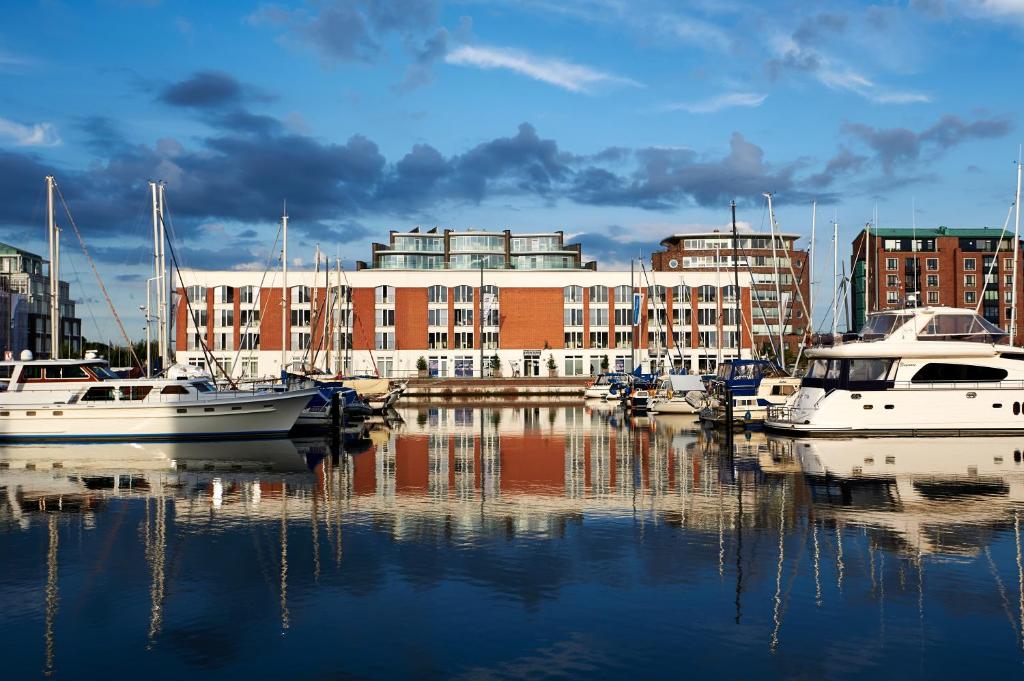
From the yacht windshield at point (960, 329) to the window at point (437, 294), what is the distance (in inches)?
3060

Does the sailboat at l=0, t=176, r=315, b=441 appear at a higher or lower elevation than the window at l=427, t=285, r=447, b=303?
lower

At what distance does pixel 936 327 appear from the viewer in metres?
43.6

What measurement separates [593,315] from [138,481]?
89.3 m

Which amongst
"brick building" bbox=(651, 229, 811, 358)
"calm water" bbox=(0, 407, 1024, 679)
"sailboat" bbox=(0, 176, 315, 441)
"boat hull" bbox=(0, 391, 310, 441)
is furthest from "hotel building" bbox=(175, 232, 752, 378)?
"calm water" bbox=(0, 407, 1024, 679)

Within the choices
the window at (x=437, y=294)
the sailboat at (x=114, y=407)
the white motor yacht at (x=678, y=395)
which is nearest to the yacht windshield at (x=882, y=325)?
the white motor yacht at (x=678, y=395)

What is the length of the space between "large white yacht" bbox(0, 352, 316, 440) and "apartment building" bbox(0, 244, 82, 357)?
7586cm

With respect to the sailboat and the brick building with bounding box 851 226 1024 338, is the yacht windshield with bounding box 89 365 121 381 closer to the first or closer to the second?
the sailboat

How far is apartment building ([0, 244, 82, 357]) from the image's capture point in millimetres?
116375

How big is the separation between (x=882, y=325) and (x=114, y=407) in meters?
35.3

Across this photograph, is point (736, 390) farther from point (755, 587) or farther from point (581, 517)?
point (755, 587)

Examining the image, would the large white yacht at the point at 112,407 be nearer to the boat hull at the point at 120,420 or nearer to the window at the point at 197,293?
the boat hull at the point at 120,420

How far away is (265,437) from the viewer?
44875mm

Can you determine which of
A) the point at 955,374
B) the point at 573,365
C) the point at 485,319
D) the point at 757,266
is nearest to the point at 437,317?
the point at 485,319

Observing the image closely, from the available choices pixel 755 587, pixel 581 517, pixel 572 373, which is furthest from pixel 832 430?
pixel 572 373
